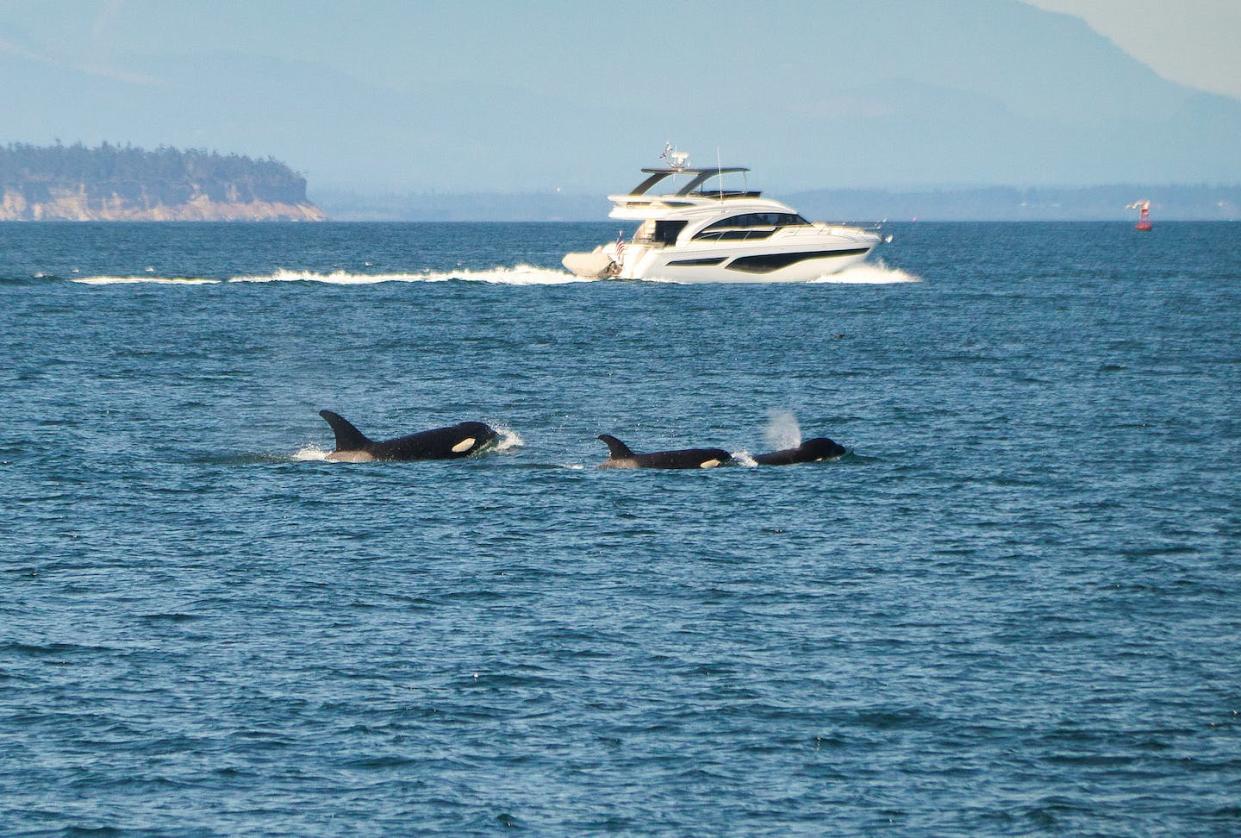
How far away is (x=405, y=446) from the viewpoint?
3838 cm

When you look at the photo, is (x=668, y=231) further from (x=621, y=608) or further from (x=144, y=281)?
(x=621, y=608)

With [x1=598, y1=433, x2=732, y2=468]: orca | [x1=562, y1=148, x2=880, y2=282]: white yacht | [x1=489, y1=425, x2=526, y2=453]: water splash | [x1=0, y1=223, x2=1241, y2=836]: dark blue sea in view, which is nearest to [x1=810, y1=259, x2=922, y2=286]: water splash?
[x1=562, y1=148, x2=880, y2=282]: white yacht

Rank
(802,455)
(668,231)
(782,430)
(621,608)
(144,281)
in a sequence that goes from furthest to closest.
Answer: (144,281) < (668,231) < (782,430) < (802,455) < (621,608)

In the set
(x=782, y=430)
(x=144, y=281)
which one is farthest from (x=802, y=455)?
(x=144, y=281)

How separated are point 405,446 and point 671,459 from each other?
6.04 metres

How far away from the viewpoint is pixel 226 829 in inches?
690

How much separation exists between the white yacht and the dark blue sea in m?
35.7

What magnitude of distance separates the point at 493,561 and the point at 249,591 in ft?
14.0

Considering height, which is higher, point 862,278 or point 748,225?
point 748,225

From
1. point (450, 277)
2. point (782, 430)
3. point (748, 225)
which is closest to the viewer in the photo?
point (782, 430)

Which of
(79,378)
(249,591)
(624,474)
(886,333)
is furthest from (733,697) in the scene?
(886,333)

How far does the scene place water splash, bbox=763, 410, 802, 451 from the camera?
42812 millimetres

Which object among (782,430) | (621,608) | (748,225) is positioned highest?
(748,225)

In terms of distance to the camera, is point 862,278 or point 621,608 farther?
point 862,278
